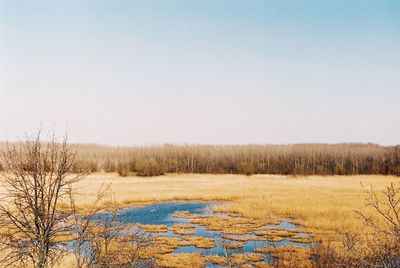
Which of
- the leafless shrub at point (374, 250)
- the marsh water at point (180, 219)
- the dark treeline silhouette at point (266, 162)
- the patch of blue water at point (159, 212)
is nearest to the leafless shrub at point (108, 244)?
the marsh water at point (180, 219)

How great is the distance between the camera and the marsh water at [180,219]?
81.3 feet

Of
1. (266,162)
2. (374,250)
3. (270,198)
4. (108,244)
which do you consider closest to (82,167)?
(108,244)

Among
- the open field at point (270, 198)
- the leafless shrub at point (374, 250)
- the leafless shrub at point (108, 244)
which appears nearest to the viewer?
the leafless shrub at point (374, 250)

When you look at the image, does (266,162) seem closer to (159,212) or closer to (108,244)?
(159,212)

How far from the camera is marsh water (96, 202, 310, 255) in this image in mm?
24766

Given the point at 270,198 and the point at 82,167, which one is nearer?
the point at 82,167

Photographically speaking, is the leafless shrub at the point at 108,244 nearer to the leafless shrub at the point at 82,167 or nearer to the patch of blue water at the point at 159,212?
the leafless shrub at the point at 82,167

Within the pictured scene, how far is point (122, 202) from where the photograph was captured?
141 ft

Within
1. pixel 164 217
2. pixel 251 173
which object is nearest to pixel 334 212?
pixel 164 217

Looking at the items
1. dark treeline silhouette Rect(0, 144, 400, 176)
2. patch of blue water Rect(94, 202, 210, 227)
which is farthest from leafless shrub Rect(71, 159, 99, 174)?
patch of blue water Rect(94, 202, 210, 227)

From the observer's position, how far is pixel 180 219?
3512 centimetres

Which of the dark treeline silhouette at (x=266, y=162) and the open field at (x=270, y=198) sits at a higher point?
the dark treeline silhouette at (x=266, y=162)

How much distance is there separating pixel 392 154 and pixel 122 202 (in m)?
63.8

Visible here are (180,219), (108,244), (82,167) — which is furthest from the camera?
(180,219)
